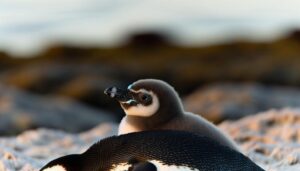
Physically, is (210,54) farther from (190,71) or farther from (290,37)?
(190,71)

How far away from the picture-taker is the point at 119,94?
14.5 ft

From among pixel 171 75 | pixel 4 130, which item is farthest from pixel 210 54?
pixel 4 130

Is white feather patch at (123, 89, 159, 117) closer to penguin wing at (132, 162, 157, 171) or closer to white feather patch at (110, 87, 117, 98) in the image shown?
white feather patch at (110, 87, 117, 98)

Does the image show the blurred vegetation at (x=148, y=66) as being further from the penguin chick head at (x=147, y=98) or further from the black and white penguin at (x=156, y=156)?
the black and white penguin at (x=156, y=156)

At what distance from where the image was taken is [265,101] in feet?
35.7

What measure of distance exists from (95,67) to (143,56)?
2.23 meters

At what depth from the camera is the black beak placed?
4.42m

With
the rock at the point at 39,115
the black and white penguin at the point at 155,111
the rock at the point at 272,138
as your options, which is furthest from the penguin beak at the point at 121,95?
the rock at the point at 39,115

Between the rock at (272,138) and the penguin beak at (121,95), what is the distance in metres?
0.80

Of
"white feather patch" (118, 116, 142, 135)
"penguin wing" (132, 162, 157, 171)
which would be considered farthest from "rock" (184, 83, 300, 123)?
"penguin wing" (132, 162, 157, 171)

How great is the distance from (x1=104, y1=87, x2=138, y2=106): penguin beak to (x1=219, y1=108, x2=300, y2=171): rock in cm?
80

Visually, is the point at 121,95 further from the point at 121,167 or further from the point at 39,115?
the point at 39,115

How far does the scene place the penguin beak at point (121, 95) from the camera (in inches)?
174

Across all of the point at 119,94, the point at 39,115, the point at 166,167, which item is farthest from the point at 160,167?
the point at 39,115
